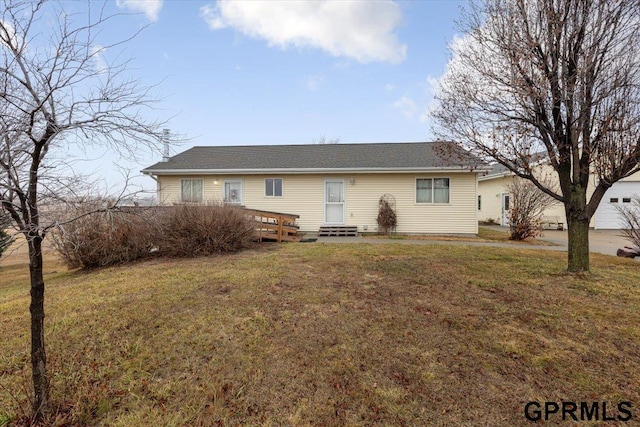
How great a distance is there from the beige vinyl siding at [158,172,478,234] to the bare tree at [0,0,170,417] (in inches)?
405

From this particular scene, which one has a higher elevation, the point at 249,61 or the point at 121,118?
the point at 249,61

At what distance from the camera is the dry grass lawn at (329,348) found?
2.21 m

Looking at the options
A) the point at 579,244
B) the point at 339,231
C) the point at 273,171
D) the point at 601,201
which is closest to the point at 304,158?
the point at 273,171

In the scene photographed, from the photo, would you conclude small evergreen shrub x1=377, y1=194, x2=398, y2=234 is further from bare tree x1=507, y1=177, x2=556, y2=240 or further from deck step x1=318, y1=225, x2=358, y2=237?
bare tree x1=507, y1=177, x2=556, y2=240

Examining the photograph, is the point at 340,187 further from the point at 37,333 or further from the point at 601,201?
the point at 601,201

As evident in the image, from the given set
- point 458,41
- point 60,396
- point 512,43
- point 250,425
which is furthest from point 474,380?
point 458,41

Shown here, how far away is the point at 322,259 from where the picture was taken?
6.85 metres

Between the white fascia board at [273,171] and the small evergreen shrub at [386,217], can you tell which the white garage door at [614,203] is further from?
the small evergreen shrub at [386,217]

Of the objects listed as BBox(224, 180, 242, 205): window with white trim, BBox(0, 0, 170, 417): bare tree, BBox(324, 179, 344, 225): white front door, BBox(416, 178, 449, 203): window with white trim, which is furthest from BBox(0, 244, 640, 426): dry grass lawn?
BBox(224, 180, 242, 205): window with white trim

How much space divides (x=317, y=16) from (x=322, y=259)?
921 cm

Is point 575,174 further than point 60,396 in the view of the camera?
Yes

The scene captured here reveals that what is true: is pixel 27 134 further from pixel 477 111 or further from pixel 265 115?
pixel 265 115

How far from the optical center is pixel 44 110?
1998 millimetres

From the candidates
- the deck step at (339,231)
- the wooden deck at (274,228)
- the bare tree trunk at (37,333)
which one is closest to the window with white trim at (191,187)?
the wooden deck at (274,228)
